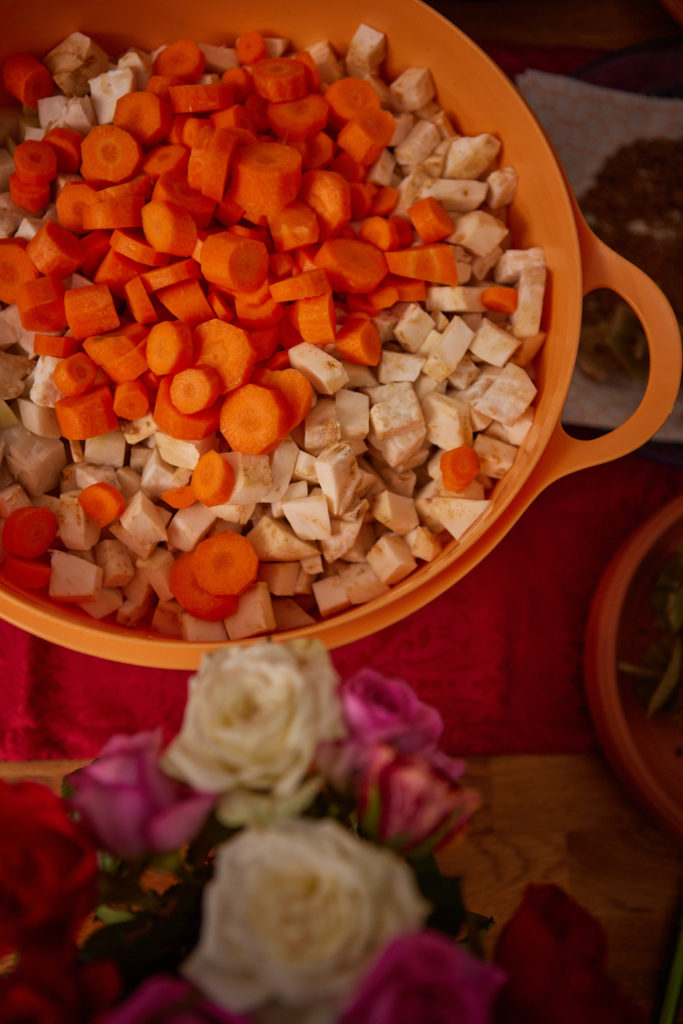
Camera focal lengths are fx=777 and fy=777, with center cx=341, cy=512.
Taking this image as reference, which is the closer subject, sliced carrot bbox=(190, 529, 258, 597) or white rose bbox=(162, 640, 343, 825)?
white rose bbox=(162, 640, 343, 825)

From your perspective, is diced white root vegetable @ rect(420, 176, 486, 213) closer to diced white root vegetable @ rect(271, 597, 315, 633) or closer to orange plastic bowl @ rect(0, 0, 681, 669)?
orange plastic bowl @ rect(0, 0, 681, 669)

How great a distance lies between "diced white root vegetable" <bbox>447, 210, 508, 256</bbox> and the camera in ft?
4.19

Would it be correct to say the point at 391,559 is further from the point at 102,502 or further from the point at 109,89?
the point at 109,89

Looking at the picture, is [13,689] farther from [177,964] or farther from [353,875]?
[353,875]

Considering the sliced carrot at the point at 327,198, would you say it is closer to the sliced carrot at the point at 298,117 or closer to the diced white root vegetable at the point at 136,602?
the sliced carrot at the point at 298,117

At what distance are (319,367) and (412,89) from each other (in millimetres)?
531

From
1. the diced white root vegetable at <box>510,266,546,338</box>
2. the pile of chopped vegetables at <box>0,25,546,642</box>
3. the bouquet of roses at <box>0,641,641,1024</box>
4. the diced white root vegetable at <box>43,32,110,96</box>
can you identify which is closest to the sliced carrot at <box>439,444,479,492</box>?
the pile of chopped vegetables at <box>0,25,546,642</box>

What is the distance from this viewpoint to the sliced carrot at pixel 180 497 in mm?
1203

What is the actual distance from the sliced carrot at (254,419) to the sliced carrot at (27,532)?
300 millimetres

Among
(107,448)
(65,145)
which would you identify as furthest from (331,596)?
(65,145)

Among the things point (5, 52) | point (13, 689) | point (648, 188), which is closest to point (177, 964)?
point (13, 689)

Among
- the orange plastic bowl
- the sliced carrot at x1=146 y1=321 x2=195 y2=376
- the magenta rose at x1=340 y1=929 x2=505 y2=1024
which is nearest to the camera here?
the magenta rose at x1=340 y1=929 x2=505 y2=1024

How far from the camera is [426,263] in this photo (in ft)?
4.15

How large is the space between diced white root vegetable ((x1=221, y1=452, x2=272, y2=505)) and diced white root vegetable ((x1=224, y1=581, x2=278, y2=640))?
0.14 metres
